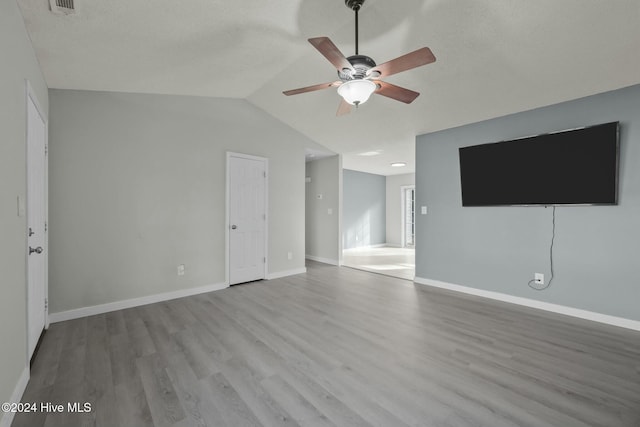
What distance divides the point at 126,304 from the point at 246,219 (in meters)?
1.91

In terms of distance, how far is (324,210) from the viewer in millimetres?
6465

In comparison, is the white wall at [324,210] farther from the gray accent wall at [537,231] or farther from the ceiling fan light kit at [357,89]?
the ceiling fan light kit at [357,89]

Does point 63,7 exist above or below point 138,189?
above

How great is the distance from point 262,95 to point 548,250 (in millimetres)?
4226

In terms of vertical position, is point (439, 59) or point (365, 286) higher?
point (439, 59)

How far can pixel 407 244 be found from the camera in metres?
9.10

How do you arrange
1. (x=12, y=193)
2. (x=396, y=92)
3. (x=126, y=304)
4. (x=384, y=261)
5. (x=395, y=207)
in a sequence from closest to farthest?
(x=12, y=193)
(x=396, y=92)
(x=126, y=304)
(x=384, y=261)
(x=395, y=207)

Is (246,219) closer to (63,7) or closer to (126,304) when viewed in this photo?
(126,304)

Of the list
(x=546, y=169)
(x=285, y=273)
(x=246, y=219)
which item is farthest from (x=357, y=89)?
(x=285, y=273)

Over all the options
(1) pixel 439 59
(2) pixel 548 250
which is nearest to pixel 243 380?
(1) pixel 439 59

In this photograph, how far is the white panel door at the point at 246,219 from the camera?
4443 mm

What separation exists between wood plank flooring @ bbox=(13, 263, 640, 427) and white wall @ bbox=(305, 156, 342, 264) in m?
2.81

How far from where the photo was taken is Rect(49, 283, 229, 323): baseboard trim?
3.10 m

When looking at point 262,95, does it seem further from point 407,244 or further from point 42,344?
point 407,244
